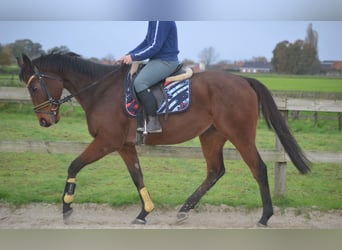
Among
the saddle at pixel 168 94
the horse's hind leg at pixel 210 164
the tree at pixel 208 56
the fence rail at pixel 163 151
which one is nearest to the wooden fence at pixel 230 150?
the fence rail at pixel 163 151

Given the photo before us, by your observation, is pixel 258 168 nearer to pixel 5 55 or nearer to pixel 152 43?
pixel 152 43

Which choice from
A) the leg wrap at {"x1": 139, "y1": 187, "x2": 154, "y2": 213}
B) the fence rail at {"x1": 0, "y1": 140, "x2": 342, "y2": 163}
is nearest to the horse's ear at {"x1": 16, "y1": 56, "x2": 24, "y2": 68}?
the fence rail at {"x1": 0, "y1": 140, "x2": 342, "y2": 163}

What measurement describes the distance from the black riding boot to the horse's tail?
94 cm

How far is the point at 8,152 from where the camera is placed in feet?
14.8

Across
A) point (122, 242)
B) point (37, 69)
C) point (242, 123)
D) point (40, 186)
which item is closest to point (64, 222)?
point (40, 186)

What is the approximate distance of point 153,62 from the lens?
404cm

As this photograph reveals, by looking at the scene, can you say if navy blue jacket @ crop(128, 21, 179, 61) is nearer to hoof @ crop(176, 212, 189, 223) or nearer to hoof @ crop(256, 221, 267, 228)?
hoof @ crop(176, 212, 189, 223)

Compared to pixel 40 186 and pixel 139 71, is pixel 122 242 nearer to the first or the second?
pixel 40 186

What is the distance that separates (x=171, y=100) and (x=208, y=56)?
1.76 ft

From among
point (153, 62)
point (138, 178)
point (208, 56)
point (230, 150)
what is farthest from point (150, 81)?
point (230, 150)

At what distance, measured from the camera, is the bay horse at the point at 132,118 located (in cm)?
409

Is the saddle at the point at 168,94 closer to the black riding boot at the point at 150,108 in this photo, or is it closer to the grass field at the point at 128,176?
the black riding boot at the point at 150,108

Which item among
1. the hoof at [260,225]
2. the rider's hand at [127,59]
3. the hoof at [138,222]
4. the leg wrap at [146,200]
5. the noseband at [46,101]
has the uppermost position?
the rider's hand at [127,59]

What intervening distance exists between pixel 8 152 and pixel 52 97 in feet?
2.83
